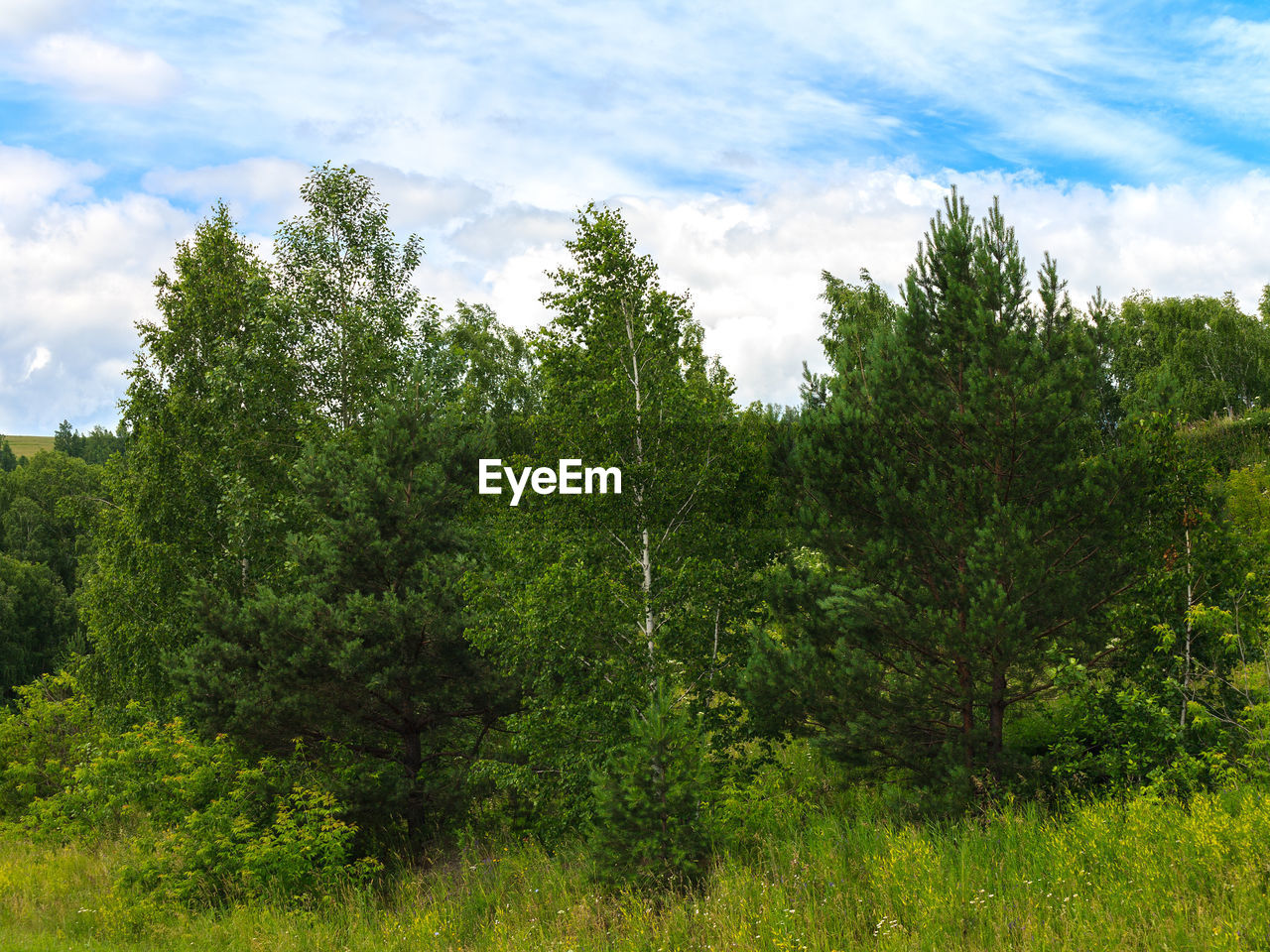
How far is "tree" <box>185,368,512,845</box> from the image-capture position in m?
13.4

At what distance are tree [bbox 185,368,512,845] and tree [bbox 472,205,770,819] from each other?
2.28m

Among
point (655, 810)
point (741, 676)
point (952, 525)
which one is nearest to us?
point (655, 810)

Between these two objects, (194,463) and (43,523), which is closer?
(194,463)

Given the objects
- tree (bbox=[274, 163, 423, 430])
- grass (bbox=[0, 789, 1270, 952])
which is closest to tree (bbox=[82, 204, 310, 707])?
tree (bbox=[274, 163, 423, 430])

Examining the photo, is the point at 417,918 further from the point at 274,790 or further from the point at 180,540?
the point at 180,540

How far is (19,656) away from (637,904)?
59631 mm

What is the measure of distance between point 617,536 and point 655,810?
3943mm

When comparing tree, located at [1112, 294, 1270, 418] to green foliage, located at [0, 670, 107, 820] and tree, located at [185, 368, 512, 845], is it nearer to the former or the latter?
tree, located at [185, 368, 512, 845]

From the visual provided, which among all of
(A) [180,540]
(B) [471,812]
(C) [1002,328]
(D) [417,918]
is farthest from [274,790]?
(C) [1002,328]

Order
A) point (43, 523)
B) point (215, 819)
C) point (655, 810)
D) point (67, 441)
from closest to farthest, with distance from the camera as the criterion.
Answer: point (655, 810), point (215, 819), point (43, 523), point (67, 441)

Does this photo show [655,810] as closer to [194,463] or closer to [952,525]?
[952,525]

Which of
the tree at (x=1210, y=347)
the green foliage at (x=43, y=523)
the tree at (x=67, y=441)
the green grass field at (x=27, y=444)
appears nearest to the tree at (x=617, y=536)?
the tree at (x=1210, y=347)

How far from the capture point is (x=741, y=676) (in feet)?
34.1

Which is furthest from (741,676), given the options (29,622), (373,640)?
(29,622)
